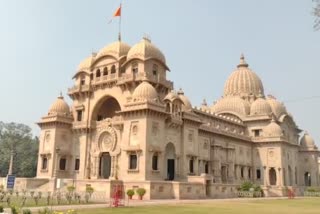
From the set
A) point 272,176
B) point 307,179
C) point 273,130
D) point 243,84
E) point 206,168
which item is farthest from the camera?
point 243,84

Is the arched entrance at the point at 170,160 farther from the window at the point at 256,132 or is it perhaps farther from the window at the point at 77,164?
the window at the point at 256,132

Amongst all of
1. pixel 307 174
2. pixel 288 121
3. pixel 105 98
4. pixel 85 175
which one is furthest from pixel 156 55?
pixel 307 174

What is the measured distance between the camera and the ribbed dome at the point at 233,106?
62156 mm

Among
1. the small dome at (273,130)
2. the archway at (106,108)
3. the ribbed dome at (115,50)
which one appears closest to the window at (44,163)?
the archway at (106,108)

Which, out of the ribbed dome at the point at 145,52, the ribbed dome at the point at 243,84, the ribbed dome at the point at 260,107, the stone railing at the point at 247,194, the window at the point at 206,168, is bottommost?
the stone railing at the point at 247,194

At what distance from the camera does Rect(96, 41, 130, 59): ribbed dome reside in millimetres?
43500

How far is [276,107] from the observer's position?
206ft

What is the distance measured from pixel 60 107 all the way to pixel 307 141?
149 ft

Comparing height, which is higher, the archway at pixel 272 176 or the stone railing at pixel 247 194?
the archway at pixel 272 176

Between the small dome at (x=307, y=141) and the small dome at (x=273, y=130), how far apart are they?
12.8 m

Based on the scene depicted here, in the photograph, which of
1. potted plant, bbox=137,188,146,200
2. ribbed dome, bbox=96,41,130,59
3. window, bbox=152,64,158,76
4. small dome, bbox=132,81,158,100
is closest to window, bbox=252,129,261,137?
window, bbox=152,64,158,76

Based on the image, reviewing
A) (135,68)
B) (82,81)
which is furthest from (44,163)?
(135,68)

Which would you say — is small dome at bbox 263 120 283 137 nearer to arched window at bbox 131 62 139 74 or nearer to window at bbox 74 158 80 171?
arched window at bbox 131 62 139 74

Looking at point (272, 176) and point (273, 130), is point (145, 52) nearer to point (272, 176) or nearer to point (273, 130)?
point (273, 130)
